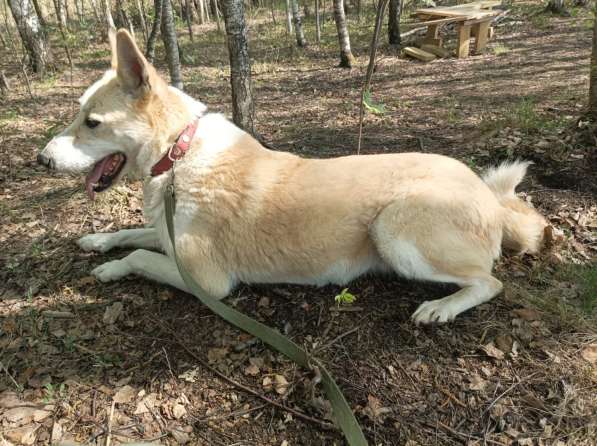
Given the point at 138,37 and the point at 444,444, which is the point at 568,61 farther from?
the point at 138,37

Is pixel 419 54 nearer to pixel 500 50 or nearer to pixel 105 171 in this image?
pixel 500 50

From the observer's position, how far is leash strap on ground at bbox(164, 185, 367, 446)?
200 centimetres

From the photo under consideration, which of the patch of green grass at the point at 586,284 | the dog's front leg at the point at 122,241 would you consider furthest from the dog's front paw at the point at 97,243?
the patch of green grass at the point at 586,284

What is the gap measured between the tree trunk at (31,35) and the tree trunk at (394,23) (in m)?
9.71

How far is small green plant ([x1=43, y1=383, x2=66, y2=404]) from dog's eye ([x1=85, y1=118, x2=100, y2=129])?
66.9 inches

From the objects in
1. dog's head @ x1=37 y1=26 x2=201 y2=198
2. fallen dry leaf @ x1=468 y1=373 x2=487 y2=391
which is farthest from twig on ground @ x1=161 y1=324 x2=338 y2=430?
dog's head @ x1=37 y1=26 x2=201 y2=198

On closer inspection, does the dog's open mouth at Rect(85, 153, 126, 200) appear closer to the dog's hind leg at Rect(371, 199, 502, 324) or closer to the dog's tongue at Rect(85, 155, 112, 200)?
the dog's tongue at Rect(85, 155, 112, 200)

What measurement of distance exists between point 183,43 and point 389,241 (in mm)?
15259

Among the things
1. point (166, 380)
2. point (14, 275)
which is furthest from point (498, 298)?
point (14, 275)

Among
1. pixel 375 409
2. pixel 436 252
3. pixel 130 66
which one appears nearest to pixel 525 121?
pixel 436 252

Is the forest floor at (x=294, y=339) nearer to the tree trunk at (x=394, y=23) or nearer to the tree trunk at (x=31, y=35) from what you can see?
the tree trunk at (x=31, y=35)

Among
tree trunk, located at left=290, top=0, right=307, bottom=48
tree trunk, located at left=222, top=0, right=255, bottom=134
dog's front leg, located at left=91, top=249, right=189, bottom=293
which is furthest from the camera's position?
tree trunk, located at left=290, top=0, right=307, bottom=48

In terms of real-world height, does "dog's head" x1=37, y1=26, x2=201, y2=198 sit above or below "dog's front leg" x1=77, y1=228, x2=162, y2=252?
above

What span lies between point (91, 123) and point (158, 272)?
1.16 m
